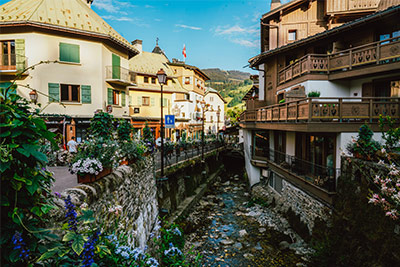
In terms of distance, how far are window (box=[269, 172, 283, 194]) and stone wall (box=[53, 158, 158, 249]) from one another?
9178 mm

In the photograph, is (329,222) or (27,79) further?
(27,79)

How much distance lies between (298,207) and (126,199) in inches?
384

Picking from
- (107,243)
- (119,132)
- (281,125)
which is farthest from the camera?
(281,125)

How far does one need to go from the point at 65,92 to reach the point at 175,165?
1125cm

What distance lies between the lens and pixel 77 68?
735 inches

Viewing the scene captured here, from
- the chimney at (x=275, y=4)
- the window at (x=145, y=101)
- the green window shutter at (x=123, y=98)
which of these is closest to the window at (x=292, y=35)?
the chimney at (x=275, y=4)

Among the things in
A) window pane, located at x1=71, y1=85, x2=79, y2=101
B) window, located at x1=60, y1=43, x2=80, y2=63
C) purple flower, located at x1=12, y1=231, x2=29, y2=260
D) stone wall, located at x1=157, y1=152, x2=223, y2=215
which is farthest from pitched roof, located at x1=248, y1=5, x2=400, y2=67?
window pane, located at x1=71, y1=85, x2=79, y2=101

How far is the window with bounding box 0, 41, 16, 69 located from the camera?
17078 millimetres

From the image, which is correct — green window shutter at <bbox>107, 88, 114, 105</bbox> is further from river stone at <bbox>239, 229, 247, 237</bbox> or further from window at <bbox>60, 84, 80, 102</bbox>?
river stone at <bbox>239, 229, 247, 237</bbox>

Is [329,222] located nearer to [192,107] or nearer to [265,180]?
[265,180]

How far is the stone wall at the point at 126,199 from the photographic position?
473 cm

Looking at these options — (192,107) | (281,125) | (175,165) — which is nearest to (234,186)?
(175,165)

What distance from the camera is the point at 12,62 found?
17.2 meters

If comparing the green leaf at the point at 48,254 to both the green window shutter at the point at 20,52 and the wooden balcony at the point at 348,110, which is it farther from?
the green window shutter at the point at 20,52
